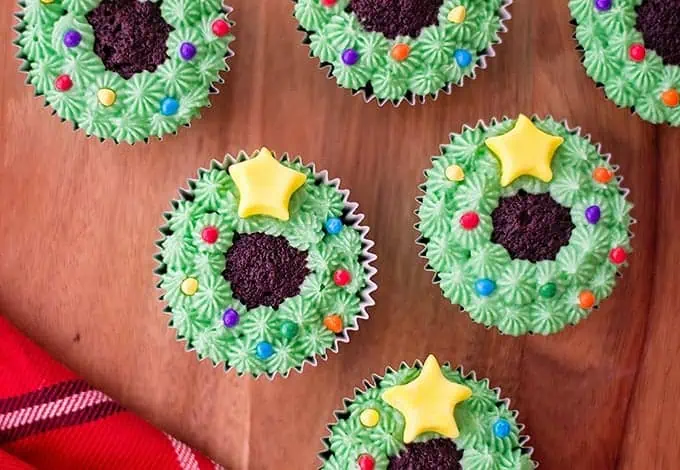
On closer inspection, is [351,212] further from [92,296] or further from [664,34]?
[664,34]

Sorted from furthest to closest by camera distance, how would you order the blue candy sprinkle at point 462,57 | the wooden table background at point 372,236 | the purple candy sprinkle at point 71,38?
the wooden table background at point 372,236 < the blue candy sprinkle at point 462,57 < the purple candy sprinkle at point 71,38

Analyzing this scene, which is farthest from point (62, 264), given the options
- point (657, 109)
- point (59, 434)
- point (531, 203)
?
point (657, 109)

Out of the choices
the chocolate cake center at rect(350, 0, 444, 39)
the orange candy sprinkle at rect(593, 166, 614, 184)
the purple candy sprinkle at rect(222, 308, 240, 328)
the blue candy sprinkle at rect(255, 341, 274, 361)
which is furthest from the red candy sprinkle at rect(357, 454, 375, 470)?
the chocolate cake center at rect(350, 0, 444, 39)

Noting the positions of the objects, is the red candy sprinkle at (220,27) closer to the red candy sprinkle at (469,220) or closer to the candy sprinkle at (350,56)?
the candy sprinkle at (350,56)

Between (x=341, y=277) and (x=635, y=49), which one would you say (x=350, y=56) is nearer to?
(x=341, y=277)

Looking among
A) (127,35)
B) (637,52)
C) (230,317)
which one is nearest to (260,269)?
(230,317)

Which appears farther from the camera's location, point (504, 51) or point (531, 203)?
point (504, 51)

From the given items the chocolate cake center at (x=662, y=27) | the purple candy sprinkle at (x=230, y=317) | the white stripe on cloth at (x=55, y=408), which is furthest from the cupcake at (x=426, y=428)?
the chocolate cake center at (x=662, y=27)
